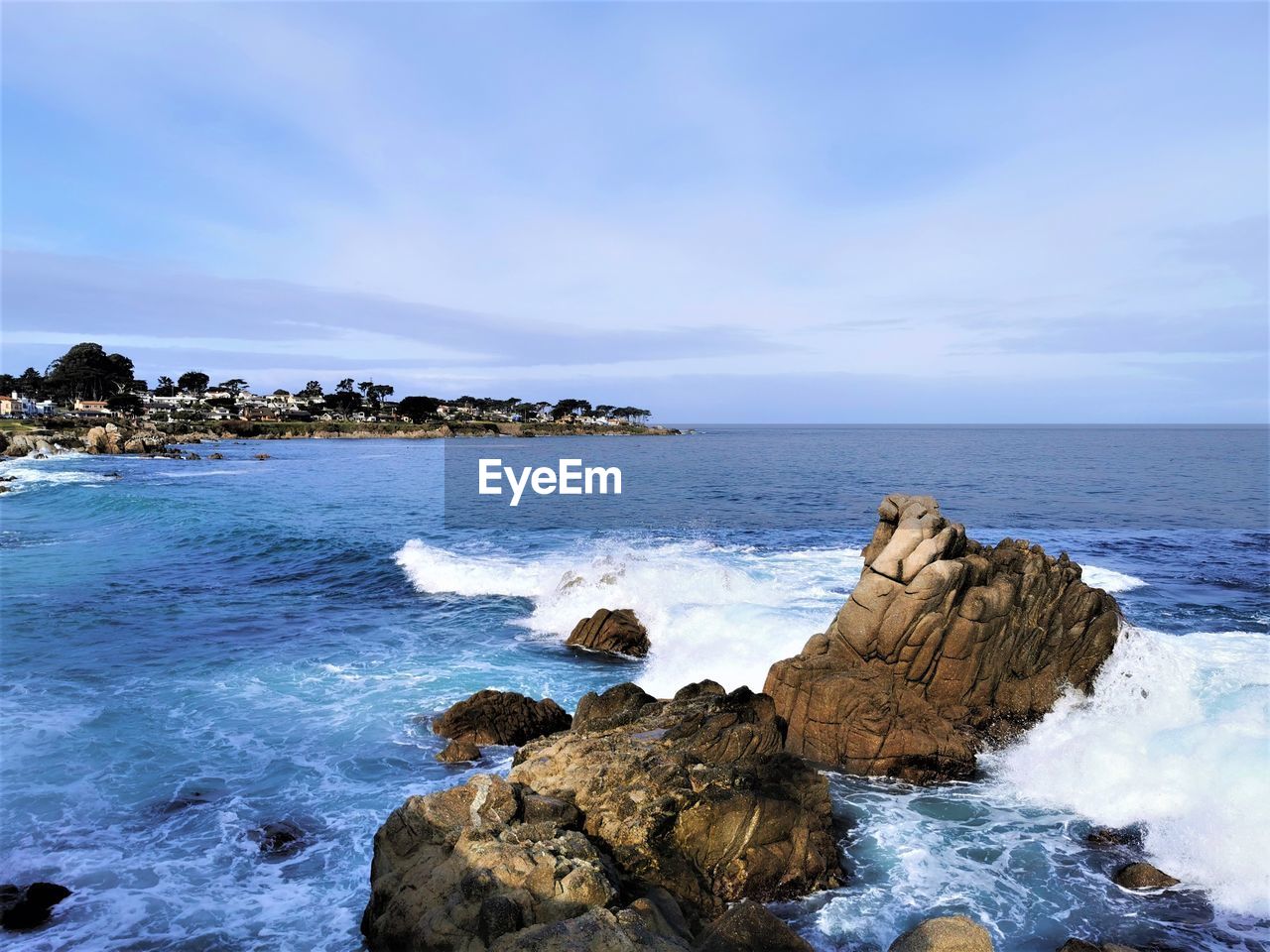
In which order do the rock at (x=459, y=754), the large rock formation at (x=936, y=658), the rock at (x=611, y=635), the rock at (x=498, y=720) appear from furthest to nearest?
the rock at (x=611, y=635)
the rock at (x=498, y=720)
the rock at (x=459, y=754)
the large rock formation at (x=936, y=658)

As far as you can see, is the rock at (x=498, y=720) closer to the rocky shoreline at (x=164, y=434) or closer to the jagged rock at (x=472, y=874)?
the jagged rock at (x=472, y=874)

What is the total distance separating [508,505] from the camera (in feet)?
192

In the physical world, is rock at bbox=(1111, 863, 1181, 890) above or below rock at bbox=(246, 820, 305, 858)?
above

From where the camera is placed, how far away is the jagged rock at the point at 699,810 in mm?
10250

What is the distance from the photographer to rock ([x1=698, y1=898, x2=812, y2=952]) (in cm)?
817

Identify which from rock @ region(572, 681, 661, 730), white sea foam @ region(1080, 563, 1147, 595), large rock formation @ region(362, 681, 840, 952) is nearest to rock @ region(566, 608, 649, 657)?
rock @ region(572, 681, 661, 730)

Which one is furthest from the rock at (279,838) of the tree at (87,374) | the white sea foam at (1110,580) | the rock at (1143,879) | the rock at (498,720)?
the tree at (87,374)

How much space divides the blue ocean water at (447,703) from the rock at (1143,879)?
19 cm

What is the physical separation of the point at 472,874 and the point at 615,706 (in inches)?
257

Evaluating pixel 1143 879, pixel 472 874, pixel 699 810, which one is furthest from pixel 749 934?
pixel 1143 879

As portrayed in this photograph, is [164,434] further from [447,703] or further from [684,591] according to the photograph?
[447,703]

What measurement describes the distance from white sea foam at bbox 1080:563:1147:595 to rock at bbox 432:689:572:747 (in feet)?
70.6

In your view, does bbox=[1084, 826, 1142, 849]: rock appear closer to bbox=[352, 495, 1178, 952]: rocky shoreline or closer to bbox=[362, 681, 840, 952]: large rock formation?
bbox=[352, 495, 1178, 952]: rocky shoreline

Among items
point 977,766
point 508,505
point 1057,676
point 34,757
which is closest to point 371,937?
point 34,757
